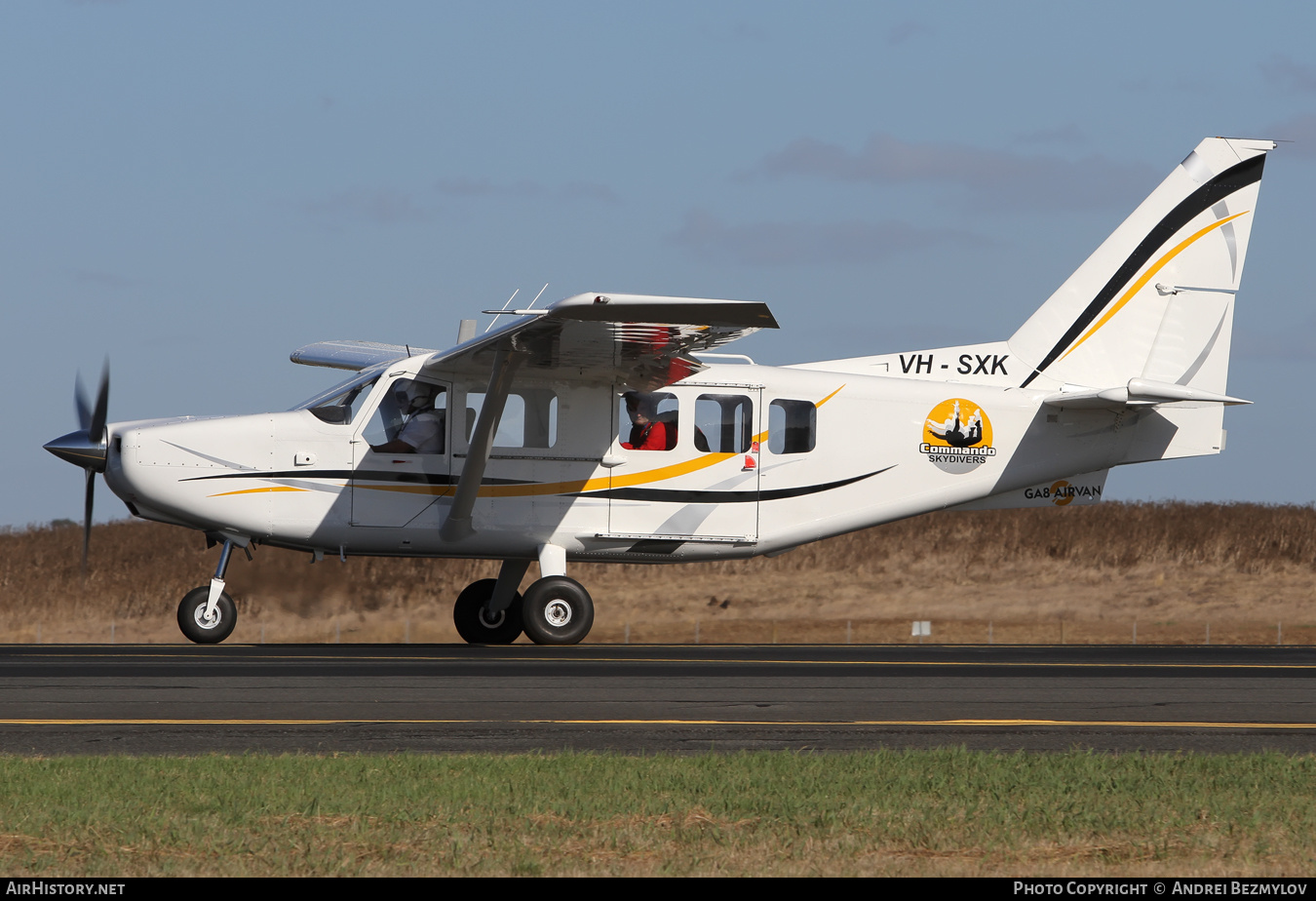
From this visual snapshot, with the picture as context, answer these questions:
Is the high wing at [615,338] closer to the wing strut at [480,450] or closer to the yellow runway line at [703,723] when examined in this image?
the wing strut at [480,450]

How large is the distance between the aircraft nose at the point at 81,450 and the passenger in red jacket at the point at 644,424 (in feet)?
19.3

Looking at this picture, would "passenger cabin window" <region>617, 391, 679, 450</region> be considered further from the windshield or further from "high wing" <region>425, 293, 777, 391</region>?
the windshield

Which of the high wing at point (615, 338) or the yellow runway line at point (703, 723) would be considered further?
the high wing at point (615, 338)

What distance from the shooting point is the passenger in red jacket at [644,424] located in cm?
1697

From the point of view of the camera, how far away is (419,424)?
1653 centimetres

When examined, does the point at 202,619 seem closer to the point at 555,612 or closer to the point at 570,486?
the point at 555,612

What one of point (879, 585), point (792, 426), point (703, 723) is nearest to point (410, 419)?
point (792, 426)

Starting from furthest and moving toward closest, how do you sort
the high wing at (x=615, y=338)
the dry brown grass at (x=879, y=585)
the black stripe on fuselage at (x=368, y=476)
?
the dry brown grass at (x=879, y=585) → the black stripe on fuselage at (x=368, y=476) → the high wing at (x=615, y=338)

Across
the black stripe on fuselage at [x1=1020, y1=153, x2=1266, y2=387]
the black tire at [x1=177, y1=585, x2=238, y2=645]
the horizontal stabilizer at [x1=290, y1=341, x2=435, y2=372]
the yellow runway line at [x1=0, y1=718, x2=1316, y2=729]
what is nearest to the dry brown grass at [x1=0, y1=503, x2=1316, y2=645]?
the horizontal stabilizer at [x1=290, y1=341, x2=435, y2=372]

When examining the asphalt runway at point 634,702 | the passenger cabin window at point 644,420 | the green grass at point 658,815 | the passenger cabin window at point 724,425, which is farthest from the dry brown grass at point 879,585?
the green grass at point 658,815

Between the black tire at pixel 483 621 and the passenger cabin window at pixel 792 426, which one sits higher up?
the passenger cabin window at pixel 792 426

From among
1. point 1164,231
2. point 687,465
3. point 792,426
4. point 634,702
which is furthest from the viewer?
point 1164,231

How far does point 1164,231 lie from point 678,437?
7.20 metres
